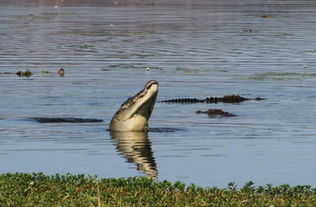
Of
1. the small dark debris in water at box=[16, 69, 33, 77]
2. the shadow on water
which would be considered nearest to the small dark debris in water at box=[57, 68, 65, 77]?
the small dark debris in water at box=[16, 69, 33, 77]

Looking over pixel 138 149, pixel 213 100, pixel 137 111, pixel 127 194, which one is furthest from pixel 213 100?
pixel 127 194

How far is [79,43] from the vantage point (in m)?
50.0

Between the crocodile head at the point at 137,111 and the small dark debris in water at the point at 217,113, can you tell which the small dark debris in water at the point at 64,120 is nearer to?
the crocodile head at the point at 137,111

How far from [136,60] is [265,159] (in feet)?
72.7

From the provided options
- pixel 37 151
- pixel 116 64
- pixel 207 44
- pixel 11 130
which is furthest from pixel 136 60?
pixel 37 151

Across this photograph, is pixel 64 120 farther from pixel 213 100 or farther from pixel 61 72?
pixel 61 72

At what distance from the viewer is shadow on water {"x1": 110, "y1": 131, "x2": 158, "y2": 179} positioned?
56.7ft

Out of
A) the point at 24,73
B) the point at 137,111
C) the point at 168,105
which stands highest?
the point at 137,111

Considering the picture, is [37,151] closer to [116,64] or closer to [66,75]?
[66,75]

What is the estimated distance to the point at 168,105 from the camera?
26.5 metres

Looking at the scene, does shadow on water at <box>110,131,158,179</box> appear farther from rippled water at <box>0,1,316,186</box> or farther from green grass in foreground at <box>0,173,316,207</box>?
green grass in foreground at <box>0,173,316,207</box>

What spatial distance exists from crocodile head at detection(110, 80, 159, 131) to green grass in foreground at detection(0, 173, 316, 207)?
7.02 meters

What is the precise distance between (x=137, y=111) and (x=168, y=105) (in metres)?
5.15

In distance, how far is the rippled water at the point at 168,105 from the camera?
57.7 ft
